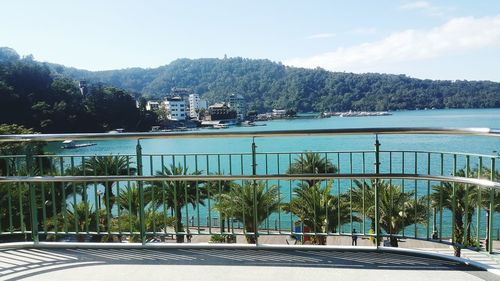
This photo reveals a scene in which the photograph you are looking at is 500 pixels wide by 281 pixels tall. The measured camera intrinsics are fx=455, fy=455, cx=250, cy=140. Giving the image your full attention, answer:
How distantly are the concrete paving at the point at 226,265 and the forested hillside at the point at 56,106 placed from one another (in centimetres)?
8152

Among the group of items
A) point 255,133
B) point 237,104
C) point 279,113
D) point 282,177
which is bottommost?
point 279,113

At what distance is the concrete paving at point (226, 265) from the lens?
3436 mm

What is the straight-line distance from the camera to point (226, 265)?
3723 millimetres

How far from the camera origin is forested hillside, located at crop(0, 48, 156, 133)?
263 feet

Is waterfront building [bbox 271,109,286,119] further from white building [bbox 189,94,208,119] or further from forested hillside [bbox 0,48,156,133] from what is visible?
forested hillside [bbox 0,48,156,133]

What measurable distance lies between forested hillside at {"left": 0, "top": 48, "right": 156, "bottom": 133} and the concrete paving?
3209 inches

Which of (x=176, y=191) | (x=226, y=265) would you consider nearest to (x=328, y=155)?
(x=176, y=191)

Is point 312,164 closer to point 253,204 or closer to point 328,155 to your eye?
point 253,204

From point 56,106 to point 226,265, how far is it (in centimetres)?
8714

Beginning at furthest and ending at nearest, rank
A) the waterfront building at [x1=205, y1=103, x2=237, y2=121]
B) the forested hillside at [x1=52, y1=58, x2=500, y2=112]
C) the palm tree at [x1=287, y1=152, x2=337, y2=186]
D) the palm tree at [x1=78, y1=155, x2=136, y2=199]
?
1. the forested hillside at [x1=52, y1=58, x2=500, y2=112]
2. the waterfront building at [x1=205, y1=103, x2=237, y2=121]
3. the palm tree at [x1=287, y1=152, x2=337, y2=186]
4. the palm tree at [x1=78, y1=155, x2=136, y2=199]

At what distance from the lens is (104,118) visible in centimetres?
9512

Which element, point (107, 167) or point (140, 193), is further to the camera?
→ point (107, 167)

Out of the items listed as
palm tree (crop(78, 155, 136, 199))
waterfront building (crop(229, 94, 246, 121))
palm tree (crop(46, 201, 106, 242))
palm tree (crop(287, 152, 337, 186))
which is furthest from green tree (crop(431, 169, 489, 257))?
waterfront building (crop(229, 94, 246, 121))

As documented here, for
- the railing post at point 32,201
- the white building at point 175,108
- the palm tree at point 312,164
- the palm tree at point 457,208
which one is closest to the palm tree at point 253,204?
the palm tree at point 312,164
